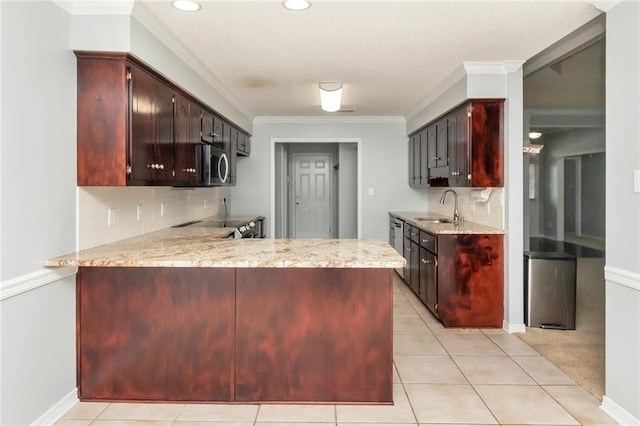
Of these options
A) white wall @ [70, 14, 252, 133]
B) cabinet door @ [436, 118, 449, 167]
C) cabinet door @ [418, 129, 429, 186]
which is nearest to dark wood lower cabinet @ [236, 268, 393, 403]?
white wall @ [70, 14, 252, 133]

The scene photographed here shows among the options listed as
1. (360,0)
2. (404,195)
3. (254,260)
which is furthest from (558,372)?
(404,195)

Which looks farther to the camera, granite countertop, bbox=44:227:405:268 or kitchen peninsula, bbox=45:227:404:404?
kitchen peninsula, bbox=45:227:404:404

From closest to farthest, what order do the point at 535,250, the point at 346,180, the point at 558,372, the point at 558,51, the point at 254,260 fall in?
the point at 254,260 → the point at 558,372 → the point at 558,51 → the point at 535,250 → the point at 346,180

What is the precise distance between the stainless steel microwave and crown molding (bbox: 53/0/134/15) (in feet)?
4.95

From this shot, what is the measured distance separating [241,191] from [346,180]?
221 centimetres

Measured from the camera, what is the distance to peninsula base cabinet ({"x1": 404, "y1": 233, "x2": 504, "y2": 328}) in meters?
3.96

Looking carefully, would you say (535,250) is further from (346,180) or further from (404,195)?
(346,180)

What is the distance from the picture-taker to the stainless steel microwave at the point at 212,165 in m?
4.07

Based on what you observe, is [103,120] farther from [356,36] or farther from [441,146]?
[441,146]

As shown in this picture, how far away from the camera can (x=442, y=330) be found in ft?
12.9

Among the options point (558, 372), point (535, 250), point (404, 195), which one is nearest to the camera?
point (558, 372)

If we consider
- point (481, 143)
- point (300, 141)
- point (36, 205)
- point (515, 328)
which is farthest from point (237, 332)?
point (300, 141)

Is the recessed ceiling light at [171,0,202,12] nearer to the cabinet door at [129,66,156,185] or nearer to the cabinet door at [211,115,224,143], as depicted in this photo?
the cabinet door at [129,66,156,185]

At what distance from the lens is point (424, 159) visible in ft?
18.3
